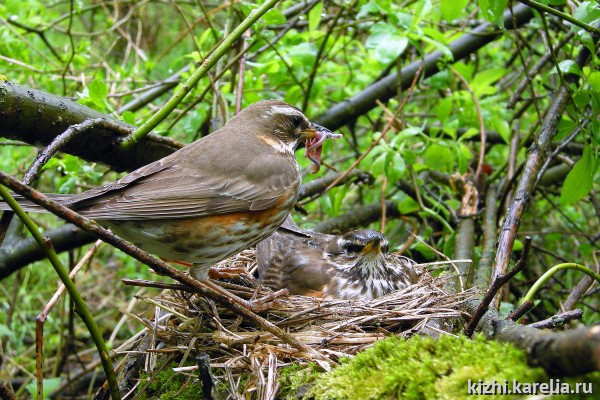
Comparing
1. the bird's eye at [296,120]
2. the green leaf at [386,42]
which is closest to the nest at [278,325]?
the bird's eye at [296,120]

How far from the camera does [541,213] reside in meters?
6.82

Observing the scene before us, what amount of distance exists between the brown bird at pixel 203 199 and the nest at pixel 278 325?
33cm

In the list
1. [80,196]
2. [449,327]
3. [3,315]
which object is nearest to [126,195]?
[80,196]

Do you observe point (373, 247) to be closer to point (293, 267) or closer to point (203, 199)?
point (293, 267)

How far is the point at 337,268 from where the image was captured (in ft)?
15.0

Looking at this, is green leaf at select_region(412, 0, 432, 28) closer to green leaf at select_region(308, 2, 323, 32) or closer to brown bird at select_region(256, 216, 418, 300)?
green leaf at select_region(308, 2, 323, 32)

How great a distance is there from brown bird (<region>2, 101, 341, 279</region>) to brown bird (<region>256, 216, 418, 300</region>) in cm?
62

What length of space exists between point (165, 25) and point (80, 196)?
7.39 meters

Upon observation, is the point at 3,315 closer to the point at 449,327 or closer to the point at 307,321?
the point at 307,321

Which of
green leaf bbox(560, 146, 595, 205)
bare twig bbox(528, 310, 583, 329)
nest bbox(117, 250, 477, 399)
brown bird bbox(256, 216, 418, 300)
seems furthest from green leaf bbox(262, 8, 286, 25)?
bare twig bbox(528, 310, 583, 329)

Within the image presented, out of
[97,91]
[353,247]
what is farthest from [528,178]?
[97,91]

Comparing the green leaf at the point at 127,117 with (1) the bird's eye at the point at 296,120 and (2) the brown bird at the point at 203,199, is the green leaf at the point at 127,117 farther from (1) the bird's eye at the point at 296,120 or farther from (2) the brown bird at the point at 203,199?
(1) the bird's eye at the point at 296,120

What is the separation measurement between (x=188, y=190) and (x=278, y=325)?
92cm

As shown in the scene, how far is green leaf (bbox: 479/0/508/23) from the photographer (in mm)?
3463
